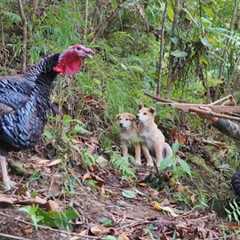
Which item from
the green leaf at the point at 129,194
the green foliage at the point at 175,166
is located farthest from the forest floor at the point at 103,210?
the green foliage at the point at 175,166

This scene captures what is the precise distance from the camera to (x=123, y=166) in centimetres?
566

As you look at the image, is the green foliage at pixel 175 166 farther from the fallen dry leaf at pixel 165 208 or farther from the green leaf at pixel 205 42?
the green leaf at pixel 205 42

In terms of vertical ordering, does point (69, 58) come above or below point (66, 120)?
above

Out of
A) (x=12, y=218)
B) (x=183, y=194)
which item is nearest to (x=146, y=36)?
(x=183, y=194)

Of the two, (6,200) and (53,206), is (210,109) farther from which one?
(6,200)

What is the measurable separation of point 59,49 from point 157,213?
89.7 inches

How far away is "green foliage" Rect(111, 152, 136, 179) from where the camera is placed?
562cm

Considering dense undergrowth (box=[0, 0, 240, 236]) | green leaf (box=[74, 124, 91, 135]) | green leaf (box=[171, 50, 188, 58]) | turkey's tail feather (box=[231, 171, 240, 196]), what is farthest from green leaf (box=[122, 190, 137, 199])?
green leaf (box=[171, 50, 188, 58])

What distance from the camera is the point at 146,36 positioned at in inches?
326

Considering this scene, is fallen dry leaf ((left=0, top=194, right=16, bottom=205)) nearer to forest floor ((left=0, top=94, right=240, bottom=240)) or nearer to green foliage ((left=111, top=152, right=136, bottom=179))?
forest floor ((left=0, top=94, right=240, bottom=240))

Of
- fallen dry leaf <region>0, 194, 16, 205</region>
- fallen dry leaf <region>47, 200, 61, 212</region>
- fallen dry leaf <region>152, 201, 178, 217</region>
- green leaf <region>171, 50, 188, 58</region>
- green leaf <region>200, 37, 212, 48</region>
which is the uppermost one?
green leaf <region>200, 37, 212, 48</region>

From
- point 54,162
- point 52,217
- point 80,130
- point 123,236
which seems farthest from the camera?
point 80,130

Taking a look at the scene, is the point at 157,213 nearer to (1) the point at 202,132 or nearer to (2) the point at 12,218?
(2) the point at 12,218

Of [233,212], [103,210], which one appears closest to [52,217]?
[103,210]
